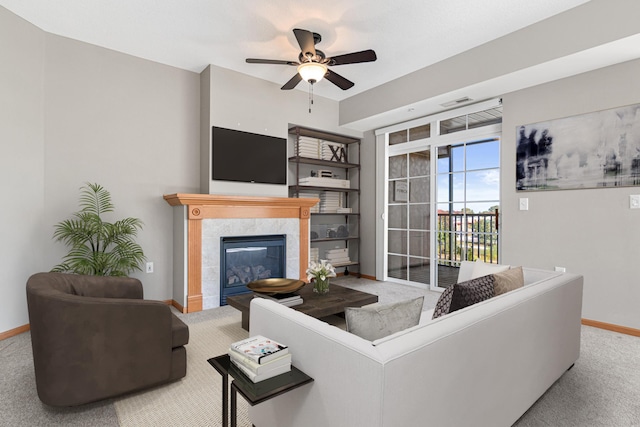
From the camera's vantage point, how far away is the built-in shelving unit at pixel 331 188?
16.4 ft

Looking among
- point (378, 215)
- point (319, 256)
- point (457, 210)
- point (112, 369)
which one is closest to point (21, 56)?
point (112, 369)

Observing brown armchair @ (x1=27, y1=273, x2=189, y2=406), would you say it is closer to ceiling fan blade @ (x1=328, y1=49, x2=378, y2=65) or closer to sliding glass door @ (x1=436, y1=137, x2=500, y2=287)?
ceiling fan blade @ (x1=328, y1=49, x2=378, y2=65)

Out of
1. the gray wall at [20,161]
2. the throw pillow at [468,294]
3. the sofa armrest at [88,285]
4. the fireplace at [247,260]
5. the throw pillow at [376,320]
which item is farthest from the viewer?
the fireplace at [247,260]

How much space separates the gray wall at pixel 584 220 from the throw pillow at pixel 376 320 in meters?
2.85

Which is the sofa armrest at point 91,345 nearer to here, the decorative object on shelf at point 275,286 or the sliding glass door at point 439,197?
the decorative object on shelf at point 275,286

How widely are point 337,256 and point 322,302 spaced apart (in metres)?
2.66

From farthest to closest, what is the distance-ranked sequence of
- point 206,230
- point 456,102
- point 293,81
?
point 456,102, point 206,230, point 293,81

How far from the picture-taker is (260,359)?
115 cm

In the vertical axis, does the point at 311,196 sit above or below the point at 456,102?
below

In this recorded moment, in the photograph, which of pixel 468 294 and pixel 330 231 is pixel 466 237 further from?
pixel 468 294

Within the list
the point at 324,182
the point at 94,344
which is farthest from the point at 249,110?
the point at 94,344

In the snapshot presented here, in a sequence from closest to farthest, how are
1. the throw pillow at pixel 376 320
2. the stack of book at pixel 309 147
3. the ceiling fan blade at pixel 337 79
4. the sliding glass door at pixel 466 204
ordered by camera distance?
the throw pillow at pixel 376 320
the ceiling fan blade at pixel 337 79
the sliding glass door at pixel 466 204
the stack of book at pixel 309 147

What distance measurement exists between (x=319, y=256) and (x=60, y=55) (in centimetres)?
401

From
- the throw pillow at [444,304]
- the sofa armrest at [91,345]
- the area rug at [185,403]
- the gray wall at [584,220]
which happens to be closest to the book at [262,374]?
the area rug at [185,403]
